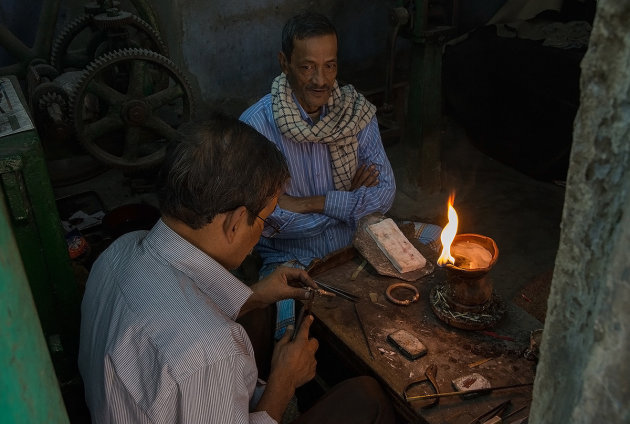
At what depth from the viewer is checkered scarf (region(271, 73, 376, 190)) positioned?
3109mm

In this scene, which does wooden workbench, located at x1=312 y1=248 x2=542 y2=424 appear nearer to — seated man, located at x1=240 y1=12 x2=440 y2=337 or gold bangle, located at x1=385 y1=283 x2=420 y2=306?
gold bangle, located at x1=385 y1=283 x2=420 y2=306

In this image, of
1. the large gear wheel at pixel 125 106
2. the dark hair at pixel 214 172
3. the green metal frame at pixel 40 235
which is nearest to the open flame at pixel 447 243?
the dark hair at pixel 214 172

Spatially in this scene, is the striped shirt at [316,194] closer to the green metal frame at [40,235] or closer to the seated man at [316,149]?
the seated man at [316,149]

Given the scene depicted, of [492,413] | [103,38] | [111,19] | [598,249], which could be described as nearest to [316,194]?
[492,413]

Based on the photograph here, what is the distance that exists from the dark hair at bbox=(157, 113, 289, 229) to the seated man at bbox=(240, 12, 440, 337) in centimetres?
107

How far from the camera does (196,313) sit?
68.6 inches

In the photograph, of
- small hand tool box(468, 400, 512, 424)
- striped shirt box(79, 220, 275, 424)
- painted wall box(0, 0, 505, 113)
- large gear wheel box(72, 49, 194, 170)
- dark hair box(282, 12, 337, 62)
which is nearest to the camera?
striped shirt box(79, 220, 275, 424)

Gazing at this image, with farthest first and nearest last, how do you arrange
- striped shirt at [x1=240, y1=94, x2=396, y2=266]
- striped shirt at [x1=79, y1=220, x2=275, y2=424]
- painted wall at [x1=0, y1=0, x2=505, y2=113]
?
1. painted wall at [x1=0, y1=0, x2=505, y2=113]
2. striped shirt at [x1=240, y1=94, x2=396, y2=266]
3. striped shirt at [x1=79, y1=220, x2=275, y2=424]

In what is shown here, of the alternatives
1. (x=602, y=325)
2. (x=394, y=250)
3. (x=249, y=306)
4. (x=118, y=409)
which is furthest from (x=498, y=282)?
(x=602, y=325)

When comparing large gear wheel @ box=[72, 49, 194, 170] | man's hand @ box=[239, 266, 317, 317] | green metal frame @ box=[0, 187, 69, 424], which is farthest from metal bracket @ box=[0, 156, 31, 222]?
large gear wheel @ box=[72, 49, 194, 170]

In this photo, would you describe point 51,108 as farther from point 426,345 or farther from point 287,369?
point 426,345

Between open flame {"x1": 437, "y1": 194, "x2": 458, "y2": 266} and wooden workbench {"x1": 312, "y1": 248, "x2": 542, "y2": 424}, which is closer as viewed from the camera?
wooden workbench {"x1": 312, "y1": 248, "x2": 542, "y2": 424}

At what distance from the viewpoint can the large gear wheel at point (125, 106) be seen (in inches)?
156

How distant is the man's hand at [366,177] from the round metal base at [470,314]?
114 cm
